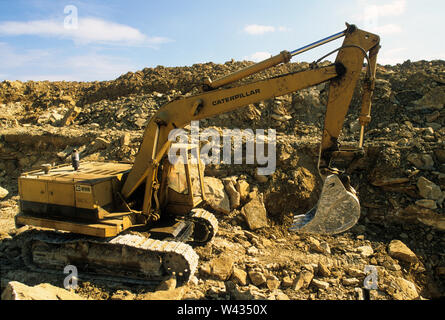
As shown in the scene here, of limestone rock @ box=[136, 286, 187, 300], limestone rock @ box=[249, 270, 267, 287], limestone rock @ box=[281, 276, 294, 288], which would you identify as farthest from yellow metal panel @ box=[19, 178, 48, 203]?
limestone rock @ box=[281, 276, 294, 288]

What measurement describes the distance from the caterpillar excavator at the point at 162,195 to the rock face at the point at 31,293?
3.04ft

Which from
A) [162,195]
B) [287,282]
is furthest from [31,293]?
[287,282]

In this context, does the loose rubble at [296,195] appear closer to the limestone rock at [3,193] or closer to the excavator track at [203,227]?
the limestone rock at [3,193]

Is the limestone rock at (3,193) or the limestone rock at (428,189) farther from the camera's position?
the limestone rock at (3,193)

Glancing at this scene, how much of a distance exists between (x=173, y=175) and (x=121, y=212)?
48.5 inches

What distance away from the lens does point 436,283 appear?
599 cm

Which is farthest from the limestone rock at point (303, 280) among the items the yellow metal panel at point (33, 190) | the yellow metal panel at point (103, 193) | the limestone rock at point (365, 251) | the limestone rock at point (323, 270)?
the yellow metal panel at point (33, 190)

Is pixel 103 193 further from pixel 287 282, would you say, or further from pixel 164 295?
pixel 287 282

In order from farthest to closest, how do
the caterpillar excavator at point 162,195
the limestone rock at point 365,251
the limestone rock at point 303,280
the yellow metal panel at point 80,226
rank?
the limestone rock at point 365,251 < the limestone rock at point 303,280 < the yellow metal panel at point 80,226 < the caterpillar excavator at point 162,195

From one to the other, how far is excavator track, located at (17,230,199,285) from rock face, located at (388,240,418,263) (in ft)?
14.4

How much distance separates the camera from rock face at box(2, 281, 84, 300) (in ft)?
12.0

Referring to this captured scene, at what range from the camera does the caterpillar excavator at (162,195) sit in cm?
429
